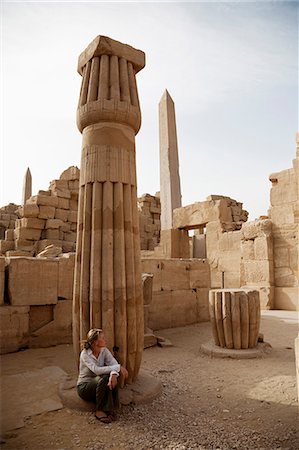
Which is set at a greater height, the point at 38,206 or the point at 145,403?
the point at 38,206

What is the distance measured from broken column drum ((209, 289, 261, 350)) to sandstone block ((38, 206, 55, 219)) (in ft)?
27.5

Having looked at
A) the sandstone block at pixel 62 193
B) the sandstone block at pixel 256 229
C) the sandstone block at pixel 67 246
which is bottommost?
the sandstone block at pixel 67 246

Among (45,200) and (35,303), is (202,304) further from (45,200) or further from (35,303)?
(45,200)

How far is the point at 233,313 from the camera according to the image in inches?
208

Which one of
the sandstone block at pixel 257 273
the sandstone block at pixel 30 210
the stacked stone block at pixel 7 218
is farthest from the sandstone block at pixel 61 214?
the sandstone block at pixel 257 273

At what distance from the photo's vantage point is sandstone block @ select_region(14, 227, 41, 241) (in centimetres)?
1187

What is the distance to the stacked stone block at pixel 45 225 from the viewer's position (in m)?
11.8

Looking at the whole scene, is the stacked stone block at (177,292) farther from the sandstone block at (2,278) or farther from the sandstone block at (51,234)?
the sandstone block at (51,234)

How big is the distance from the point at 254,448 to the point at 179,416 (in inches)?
29.7

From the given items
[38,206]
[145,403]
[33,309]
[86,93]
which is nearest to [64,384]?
[145,403]

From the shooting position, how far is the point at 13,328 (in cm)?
540

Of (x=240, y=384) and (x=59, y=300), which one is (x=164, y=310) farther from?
(x=240, y=384)

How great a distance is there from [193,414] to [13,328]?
3.43 m

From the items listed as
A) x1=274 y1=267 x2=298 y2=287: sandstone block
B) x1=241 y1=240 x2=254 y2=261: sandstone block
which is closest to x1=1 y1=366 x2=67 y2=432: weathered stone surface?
x1=274 y1=267 x2=298 y2=287: sandstone block
